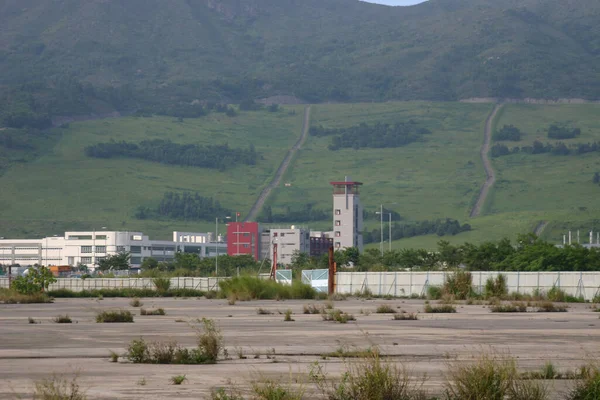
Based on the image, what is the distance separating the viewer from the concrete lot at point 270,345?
53.5ft

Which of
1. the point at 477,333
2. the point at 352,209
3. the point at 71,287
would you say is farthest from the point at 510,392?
the point at 352,209

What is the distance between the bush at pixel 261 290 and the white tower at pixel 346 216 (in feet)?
380

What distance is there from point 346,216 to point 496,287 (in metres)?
123

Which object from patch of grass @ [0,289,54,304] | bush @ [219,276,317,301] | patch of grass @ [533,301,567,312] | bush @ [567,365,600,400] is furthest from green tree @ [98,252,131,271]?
bush @ [567,365,600,400]

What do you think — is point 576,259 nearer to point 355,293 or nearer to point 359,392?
point 355,293

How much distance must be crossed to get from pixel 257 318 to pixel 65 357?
682 inches

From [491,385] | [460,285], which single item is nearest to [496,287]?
[460,285]

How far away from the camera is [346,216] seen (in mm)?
183375

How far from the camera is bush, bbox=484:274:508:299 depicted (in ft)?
196

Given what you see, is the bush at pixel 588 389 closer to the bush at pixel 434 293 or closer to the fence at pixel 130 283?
the bush at pixel 434 293

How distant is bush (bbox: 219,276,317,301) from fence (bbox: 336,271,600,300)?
6.30 metres

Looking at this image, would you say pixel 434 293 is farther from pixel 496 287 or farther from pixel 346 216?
pixel 346 216

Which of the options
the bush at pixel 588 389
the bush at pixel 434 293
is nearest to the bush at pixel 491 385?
the bush at pixel 588 389

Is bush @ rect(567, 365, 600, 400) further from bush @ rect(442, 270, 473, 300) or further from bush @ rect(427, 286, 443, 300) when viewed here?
bush @ rect(427, 286, 443, 300)
